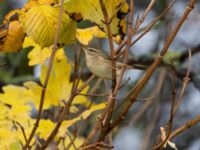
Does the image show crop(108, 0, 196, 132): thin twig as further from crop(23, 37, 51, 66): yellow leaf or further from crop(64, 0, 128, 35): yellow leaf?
crop(23, 37, 51, 66): yellow leaf

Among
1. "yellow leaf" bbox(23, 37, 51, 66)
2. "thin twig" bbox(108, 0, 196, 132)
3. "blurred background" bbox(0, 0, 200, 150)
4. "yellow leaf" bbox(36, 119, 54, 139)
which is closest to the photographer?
"thin twig" bbox(108, 0, 196, 132)

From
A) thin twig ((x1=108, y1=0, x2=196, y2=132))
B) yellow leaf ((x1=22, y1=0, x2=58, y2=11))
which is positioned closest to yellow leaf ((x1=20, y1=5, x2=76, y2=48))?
yellow leaf ((x1=22, y1=0, x2=58, y2=11))

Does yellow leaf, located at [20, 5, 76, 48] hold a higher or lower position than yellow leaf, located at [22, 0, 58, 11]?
lower

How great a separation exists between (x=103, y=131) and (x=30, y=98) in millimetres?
309

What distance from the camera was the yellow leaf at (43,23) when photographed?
2.86 feet

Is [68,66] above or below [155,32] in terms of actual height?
above

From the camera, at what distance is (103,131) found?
878 millimetres

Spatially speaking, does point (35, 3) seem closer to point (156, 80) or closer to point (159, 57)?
point (159, 57)

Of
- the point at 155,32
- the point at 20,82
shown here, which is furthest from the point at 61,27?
the point at 155,32

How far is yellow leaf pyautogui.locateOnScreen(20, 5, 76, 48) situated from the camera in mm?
871

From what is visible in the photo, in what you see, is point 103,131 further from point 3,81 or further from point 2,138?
point 3,81

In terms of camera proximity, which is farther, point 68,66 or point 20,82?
point 20,82

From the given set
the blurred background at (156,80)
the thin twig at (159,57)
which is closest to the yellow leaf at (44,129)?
the thin twig at (159,57)

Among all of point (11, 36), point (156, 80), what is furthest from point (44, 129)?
point (156, 80)
